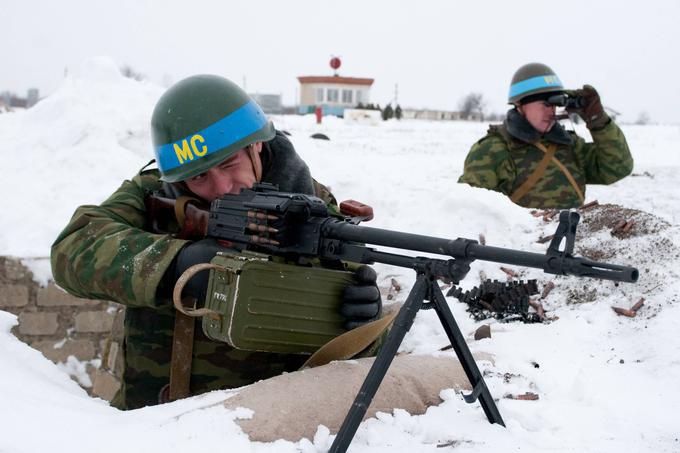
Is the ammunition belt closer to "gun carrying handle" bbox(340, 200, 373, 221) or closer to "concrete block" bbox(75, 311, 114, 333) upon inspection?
"gun carrying handle" bbox(340, 200, 373, 221)

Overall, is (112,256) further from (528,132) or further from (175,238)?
(528,132)

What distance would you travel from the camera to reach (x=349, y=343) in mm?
2697

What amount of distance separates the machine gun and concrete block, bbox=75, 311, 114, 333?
4453 millimetres

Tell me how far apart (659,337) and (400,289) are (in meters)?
2.17

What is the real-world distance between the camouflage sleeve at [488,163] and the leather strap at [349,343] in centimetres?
318

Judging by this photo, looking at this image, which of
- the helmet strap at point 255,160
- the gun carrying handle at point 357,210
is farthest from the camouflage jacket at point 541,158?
the gun carrying handle at point 357,210

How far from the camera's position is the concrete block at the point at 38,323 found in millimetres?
6699

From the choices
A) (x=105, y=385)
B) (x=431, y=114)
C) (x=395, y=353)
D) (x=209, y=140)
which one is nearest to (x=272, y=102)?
(x=431, y=114)

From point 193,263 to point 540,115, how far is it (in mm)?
3858

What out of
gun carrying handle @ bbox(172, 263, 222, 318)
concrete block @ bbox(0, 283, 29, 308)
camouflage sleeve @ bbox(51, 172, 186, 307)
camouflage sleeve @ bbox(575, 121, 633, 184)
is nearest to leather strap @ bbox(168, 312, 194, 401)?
camouflage sleeve @ bbox(51, 172, 186, 307)

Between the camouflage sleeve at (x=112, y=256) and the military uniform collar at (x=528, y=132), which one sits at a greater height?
the military uniform collar at (x=528, y=132)

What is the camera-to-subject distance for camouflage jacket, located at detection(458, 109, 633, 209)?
220 inches

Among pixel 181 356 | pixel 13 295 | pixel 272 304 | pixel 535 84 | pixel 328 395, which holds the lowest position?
pixel 13 295

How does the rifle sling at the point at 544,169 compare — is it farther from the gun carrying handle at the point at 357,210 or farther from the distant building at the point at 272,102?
the distant building at the point at 272,102
